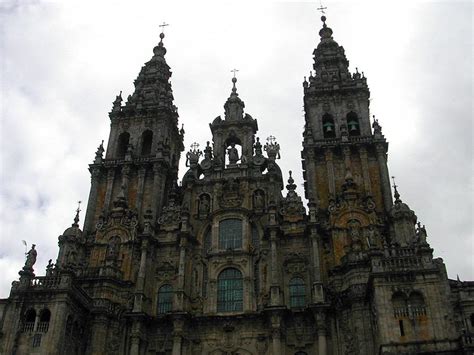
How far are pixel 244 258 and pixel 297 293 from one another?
395 cm

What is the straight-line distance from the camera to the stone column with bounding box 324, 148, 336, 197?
123ft

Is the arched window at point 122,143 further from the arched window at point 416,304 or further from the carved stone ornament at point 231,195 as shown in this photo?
the arched window at point 416,304

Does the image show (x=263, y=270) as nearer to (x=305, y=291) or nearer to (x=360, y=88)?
(x=305, y=291)

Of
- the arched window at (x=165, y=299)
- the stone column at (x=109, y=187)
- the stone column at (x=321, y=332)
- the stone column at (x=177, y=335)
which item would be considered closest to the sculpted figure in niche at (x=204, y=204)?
the arched window at (x=165, y=299)

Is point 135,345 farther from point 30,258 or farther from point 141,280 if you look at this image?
point 30,258

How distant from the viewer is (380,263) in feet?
92.9

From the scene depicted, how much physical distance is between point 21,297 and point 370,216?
819 inches

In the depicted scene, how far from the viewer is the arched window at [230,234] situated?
36469 millimetres

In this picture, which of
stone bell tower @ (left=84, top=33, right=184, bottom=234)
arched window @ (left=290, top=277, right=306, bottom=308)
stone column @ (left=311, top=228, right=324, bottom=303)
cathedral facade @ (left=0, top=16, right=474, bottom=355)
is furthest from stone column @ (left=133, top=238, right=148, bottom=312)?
stone column @ (left=311, top=228, right=324, bottom=303)

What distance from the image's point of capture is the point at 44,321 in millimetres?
29547

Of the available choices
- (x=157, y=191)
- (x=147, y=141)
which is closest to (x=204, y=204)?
(x=157, y=191)

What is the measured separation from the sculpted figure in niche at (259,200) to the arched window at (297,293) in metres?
5.62

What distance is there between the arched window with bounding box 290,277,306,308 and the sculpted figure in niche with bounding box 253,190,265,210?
562cm

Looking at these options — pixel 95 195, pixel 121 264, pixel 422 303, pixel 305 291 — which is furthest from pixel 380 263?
pixel 95 195
